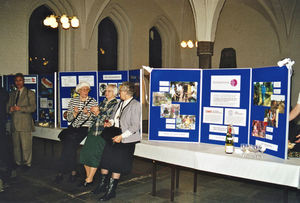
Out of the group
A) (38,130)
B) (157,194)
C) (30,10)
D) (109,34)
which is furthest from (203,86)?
(109,34)

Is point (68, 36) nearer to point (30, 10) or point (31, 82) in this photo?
point (30, 10)

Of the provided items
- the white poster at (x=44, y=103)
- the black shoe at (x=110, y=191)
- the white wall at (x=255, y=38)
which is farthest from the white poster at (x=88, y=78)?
the white wall at (x=255, y=38)

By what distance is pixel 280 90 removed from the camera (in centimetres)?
343

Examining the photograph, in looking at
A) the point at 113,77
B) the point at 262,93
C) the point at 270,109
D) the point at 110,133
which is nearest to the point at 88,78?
the point at 113,77

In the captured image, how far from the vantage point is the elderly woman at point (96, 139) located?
4.82 meters

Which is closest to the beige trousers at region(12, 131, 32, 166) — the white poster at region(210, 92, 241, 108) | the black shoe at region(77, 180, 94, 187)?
the black shoe at region(77, 180, 94, 187)

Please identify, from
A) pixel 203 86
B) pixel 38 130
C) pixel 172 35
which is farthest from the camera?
pixel 172 35

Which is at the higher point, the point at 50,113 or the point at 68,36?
the point at 68,36

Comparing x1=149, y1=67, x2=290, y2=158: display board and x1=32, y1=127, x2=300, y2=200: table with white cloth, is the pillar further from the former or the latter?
x1=32, y1=127, x2=300, y2=200: table with white cloth

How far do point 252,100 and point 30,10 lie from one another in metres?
9.98

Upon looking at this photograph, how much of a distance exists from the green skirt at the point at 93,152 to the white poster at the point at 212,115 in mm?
1707

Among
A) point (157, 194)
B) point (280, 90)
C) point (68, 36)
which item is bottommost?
point (157, 194)

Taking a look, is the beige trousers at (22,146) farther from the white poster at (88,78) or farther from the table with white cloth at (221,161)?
the table with white cloth at (221,161)

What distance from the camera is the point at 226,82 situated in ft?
13.7
